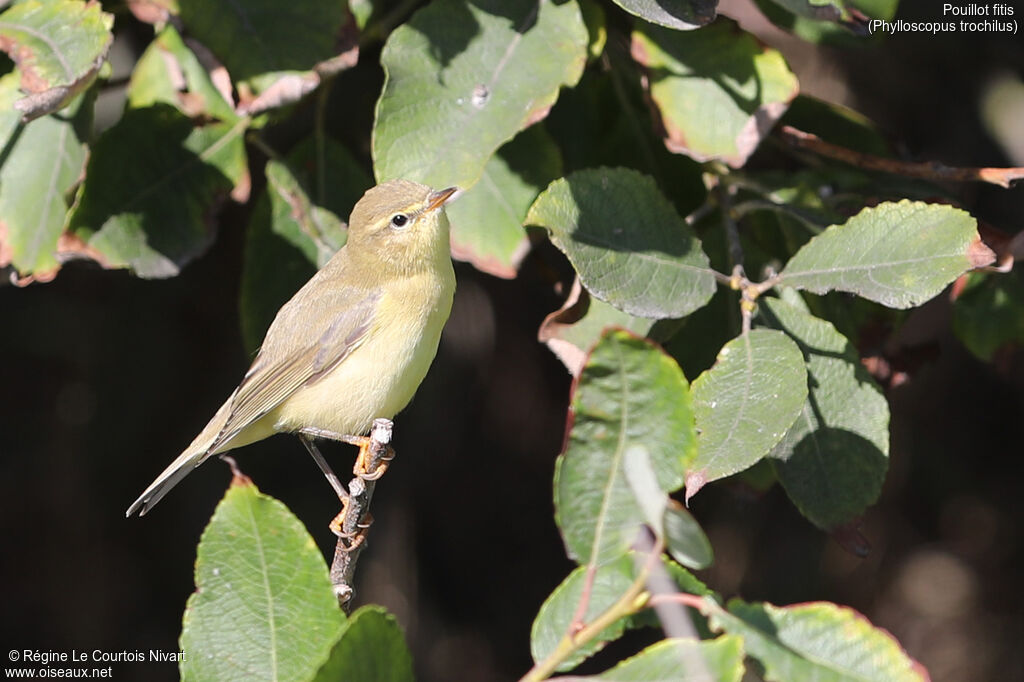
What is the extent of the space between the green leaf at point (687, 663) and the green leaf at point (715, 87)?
1.33 m

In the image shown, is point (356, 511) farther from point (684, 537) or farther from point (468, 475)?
point (468, 475)

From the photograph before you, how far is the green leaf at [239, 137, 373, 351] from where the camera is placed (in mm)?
2926

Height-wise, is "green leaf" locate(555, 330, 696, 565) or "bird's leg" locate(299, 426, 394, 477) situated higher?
"green leaf" locate(555, 330, 696, 565)

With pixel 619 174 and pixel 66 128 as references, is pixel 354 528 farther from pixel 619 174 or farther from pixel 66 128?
pixel 66 128

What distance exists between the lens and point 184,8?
245 centimetres

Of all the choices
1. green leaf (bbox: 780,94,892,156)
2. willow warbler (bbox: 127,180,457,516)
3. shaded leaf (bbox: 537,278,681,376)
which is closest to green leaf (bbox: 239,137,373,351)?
willow warbler (bbox: 127,180,457,516)

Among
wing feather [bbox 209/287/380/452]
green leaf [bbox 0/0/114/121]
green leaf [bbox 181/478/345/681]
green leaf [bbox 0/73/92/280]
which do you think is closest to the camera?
green leaf [bbox 181/478/345/681]

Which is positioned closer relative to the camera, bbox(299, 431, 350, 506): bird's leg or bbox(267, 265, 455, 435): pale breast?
bbox(267, 265, 455, 435): pale breast

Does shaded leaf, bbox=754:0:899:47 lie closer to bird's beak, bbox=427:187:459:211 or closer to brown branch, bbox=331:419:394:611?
bird's beak, bbox=427:187:459:211

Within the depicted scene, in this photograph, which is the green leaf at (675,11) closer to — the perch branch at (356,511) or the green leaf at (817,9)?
the green leaf at (817,9)

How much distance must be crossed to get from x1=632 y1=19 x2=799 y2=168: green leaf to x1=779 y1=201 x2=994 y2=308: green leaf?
0.34 m

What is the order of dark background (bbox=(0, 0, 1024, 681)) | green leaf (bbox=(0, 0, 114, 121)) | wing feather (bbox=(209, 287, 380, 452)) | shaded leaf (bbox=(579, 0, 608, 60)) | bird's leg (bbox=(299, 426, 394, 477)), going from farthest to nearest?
dark background (bbox=(0, 0, 1024, 681)) < wing feather (bbox=(209, 287, 380, 452)) < shaded leaf (bbox=(579, 0, 608, 60)) < green leaf (bbox=(0, 0, 114, 121)) < bird's leg (bbox=(299, 426, 394, 477))

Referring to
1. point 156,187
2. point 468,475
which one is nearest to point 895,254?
point 156,187

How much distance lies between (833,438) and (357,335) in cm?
123
